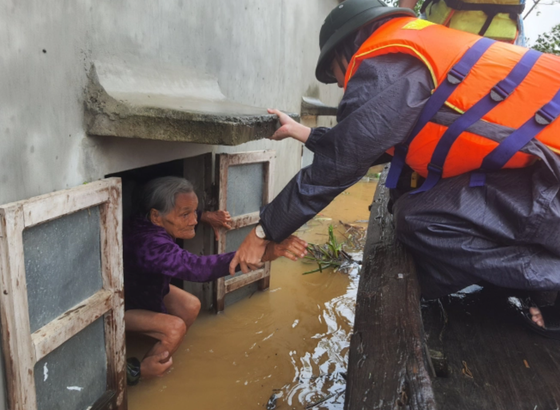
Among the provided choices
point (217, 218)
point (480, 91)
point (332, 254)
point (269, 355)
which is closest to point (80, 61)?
point (480, 91)

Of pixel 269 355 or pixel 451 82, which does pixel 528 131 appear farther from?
pixel 269 355

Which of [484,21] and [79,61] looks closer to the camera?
[79,61]

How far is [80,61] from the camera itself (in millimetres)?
2135

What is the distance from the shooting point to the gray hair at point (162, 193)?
3188 millimetres

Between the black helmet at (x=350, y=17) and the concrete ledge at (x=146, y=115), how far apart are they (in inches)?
22.6

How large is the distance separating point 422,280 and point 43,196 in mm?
1907

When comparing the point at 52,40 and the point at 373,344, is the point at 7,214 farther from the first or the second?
the point at 373,344

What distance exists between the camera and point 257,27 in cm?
425

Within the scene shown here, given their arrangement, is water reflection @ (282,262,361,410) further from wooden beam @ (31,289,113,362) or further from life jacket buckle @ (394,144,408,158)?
life jacket buckle @ (394,144,408,158)

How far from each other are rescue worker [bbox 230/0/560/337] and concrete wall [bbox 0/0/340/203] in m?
1.00

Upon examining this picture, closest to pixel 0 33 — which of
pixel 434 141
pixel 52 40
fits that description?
pixel 52 40

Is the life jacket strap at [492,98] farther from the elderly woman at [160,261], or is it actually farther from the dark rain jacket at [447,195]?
the elderly woman at [160,261]

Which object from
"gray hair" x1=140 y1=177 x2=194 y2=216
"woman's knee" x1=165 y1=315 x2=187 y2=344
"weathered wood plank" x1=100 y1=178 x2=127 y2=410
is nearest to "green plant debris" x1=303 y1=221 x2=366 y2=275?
"woman's knee" x1=165 y1=315 x2=187 y2=344

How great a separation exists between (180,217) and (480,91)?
2114mm
